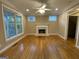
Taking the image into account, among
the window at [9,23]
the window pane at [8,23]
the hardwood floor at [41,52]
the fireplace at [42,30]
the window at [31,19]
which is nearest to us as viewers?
the hardwood floor at [41,52]

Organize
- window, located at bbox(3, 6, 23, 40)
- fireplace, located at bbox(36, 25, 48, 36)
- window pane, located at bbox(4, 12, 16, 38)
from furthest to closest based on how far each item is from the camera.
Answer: fireplace, located at bbox(36, 25, 48, 36)
window pane, located at bbox(4, 12, 16, 38)
window, located at bbox(3, 6, 23, 40)

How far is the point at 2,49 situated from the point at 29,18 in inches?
221

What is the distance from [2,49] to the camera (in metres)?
3.52

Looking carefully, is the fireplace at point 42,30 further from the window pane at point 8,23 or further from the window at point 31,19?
the window pane at point 8,23

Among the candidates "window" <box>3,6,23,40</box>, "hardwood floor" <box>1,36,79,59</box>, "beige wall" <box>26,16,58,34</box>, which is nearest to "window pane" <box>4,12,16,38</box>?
"window" <box>3,6,23,40</box>

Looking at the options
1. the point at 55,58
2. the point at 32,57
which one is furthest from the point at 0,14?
the point at 55,58

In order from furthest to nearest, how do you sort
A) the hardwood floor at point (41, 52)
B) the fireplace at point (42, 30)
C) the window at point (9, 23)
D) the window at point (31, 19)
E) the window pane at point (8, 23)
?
the window at point (31, 19), the fireplace at point (42, 30), the window pane at point (8, 23), the window at point (9, 23), the hardwood floor at point (41, 52)

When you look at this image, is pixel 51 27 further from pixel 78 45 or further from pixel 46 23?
pixel 78 45

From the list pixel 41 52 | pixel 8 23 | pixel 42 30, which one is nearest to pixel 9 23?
pixel 8 23

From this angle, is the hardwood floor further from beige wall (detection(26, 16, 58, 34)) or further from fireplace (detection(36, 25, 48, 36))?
beige wall (detection(26, 16, 58, 34))

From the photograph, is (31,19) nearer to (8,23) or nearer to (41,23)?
(41,23)

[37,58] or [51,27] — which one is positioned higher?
[51,27]

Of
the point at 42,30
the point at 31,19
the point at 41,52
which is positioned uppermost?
the point at 31,19

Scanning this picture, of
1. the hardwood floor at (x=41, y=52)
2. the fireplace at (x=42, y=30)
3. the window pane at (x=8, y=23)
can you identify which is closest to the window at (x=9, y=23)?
the window pane at (x=8, y=23)
